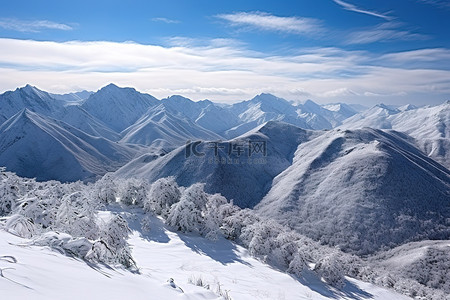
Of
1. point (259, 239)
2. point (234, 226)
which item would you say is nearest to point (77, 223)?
point (259, 239)

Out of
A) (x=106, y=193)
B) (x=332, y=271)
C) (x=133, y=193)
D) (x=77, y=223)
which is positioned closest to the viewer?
(x=77, y=223)

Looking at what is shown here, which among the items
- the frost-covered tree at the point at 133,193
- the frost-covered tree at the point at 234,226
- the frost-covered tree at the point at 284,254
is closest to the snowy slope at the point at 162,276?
the frost-covered tree at the point at 234,226

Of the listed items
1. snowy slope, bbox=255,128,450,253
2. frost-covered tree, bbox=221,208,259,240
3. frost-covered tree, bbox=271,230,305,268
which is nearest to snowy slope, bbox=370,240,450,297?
snowy slope, bbox=255,128,450,253

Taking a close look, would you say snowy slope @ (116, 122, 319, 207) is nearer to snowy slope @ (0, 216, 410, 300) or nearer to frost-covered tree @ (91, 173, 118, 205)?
frost-covered tree @ (91, 173, 118, 205)

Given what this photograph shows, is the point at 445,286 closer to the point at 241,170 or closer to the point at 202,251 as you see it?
the point at 202,251

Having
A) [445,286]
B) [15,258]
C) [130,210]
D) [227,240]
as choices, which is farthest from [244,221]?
[445,286]

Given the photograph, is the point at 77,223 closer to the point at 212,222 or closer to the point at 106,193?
the point at 212,222
